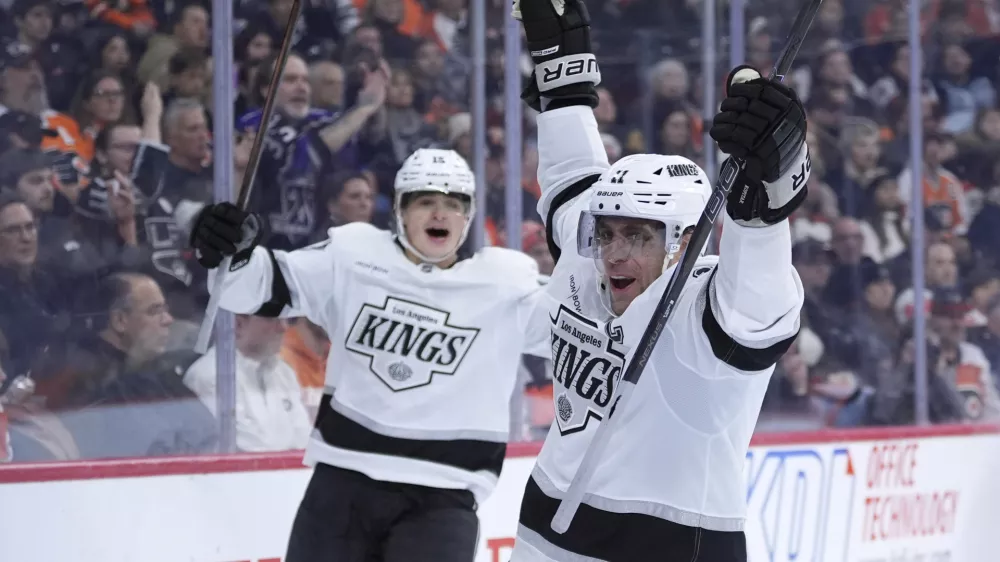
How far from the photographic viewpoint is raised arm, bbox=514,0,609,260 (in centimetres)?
273

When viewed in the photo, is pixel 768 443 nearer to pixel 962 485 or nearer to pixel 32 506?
pixel 962 485

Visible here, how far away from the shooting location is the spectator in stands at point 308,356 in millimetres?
4004

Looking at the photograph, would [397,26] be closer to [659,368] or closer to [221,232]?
[221,232]

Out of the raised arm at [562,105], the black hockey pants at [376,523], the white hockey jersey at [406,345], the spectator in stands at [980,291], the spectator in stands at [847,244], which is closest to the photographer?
the raised arm at [562,105]

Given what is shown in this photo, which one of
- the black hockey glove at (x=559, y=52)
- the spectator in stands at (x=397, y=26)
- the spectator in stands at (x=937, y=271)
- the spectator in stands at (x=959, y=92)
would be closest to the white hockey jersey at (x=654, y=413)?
the black hockey glove at (x=559, y=52)

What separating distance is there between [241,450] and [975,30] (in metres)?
3.46

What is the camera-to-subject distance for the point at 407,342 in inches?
133

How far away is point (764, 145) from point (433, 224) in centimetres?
156

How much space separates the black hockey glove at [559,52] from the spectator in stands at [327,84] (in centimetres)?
139

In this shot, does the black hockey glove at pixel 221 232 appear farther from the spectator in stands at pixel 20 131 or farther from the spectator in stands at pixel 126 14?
the spectator in stands at pixel 126 14

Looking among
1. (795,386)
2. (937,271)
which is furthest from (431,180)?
(937,271)

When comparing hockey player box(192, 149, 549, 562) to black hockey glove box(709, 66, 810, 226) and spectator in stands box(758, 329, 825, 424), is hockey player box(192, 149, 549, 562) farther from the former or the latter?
spectator in stands box(758, 329, 825, 424)

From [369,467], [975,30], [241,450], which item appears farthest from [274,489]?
[975,30]

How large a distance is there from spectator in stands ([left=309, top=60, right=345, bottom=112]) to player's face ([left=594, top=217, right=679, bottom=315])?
1919mm
